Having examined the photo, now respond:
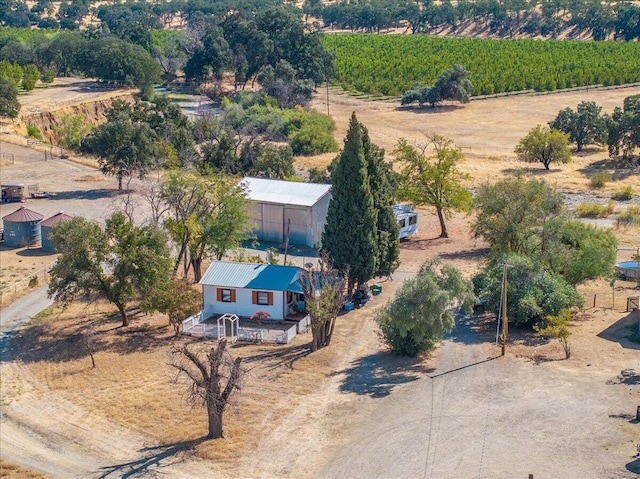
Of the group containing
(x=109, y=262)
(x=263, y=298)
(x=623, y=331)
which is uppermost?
(x=109, y=262)

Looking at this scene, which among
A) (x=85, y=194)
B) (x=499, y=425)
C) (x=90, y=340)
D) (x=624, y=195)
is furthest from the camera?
(x=624, y=195)

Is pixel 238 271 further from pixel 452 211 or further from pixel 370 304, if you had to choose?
pixel 452 211

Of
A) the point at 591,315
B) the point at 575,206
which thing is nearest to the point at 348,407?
the point at 591,315

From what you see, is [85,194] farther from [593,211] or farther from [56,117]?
[593,211]

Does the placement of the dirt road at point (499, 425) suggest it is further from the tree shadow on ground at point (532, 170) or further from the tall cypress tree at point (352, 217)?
the tree shadow on ground at point (532, 170)

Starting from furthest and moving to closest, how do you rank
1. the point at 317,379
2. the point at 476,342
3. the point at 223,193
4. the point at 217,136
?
the point at 217,136 → the point at 223,193 → the point at 476,342 → the point at 317,379

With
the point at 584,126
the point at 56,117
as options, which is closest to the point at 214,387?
the point at 584,126

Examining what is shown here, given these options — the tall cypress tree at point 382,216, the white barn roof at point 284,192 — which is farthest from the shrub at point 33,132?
the tall cypress tree at point 382,216
